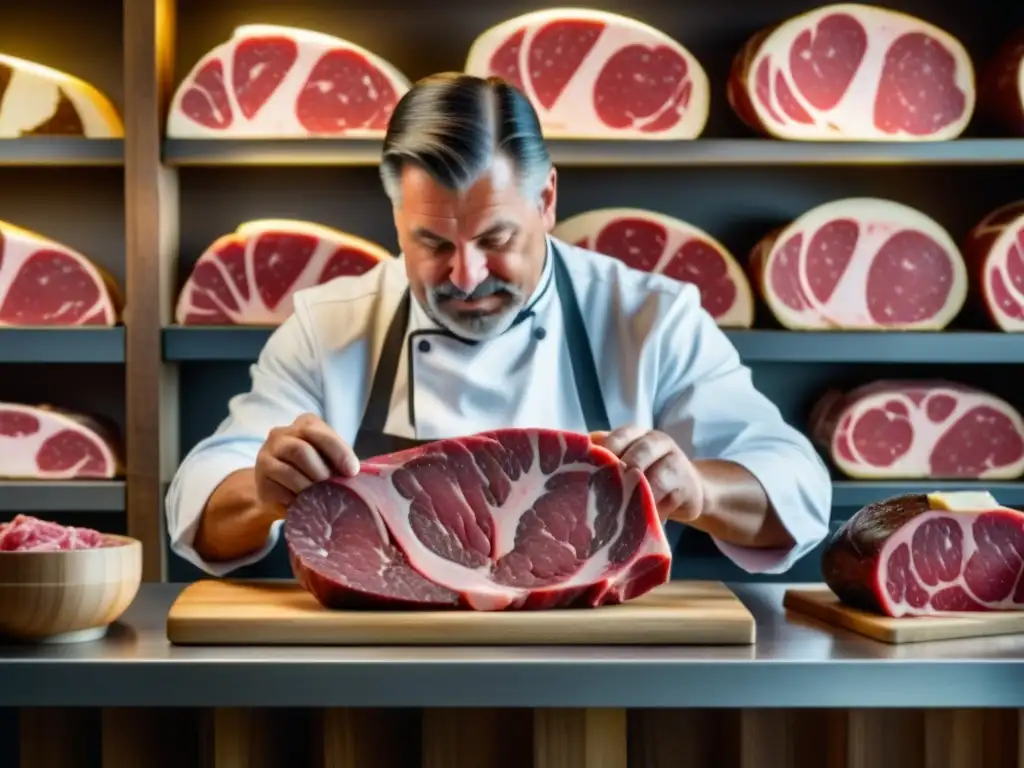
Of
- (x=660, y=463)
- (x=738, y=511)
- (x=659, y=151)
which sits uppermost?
(x=659, y=151)

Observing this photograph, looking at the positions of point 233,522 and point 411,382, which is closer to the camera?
point 233,522

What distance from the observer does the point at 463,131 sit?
7.62 ft

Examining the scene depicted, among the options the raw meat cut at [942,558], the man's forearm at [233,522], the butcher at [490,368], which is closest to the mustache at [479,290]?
the butcher at [490,368]

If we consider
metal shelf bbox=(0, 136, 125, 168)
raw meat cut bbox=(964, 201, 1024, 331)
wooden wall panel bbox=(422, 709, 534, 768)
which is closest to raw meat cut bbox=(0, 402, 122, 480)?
metal shelf bbox=(0, 136, 125, 168)

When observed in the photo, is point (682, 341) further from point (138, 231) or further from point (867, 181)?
point (138, 231)

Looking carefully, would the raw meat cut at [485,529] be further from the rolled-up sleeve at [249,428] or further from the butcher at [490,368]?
the rolled-up sleeve at [249,428]

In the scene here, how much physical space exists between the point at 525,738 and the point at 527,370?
116cm

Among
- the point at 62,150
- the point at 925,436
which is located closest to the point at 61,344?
the point at 62,150

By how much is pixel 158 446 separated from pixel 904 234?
5.95 ft

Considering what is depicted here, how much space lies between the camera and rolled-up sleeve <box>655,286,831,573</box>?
87.3 inches

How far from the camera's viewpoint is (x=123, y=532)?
332 cm

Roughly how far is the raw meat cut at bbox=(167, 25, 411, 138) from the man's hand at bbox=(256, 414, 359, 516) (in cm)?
153

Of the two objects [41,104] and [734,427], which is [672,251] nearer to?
[734,427]

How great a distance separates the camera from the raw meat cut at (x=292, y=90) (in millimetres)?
3139
